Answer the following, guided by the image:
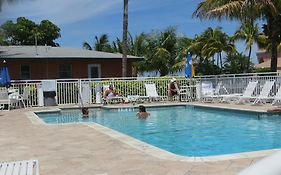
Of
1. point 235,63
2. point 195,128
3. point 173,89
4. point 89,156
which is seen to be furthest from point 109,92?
point 235,63

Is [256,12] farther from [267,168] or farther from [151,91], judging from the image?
[267,168]

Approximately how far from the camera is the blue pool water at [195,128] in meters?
9.20

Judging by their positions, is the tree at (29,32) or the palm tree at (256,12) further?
the tree at (29,32)

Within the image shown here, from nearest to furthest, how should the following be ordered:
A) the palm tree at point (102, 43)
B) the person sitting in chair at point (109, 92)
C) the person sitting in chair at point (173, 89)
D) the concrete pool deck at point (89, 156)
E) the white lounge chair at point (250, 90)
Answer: the concrete pool deck at point (89, 156)
the white lounge chair at point (250, 90)
the person sitting in chair at point (109, 92)
the person sitting in chair at point (173, 89)
the palm tree at point (102, 43)

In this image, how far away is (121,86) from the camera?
21.3m

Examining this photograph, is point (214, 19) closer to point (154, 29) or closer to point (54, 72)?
point (54, 72)

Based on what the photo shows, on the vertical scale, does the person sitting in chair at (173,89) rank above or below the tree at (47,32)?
below

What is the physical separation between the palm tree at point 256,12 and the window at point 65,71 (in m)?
9.43

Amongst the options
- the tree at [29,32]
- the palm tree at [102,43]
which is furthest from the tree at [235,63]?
the tree at [29,32]

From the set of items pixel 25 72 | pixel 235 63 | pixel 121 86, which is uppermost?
pixel 235 63

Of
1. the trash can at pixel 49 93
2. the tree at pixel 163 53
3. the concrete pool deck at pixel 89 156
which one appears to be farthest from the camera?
the tree at pixel 163 53

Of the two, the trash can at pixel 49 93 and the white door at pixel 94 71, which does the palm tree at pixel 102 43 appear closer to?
the white door at pixel 94 71

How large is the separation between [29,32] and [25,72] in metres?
24.7

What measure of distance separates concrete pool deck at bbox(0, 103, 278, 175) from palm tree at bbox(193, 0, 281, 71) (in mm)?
14740
